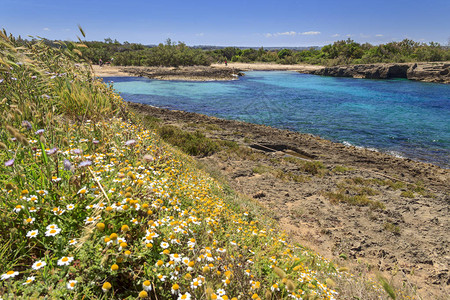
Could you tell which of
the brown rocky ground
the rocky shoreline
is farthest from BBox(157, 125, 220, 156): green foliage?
the rocky shoreline

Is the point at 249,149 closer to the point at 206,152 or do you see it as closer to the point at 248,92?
the point at 206,152

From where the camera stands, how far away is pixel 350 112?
87.7ft

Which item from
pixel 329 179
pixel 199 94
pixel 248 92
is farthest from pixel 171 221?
pixel 248 92

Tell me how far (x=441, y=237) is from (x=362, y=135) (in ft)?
43.1

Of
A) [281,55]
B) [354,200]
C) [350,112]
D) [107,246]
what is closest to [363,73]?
[350,112]

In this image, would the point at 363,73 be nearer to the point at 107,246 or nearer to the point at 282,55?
the point at 282,55

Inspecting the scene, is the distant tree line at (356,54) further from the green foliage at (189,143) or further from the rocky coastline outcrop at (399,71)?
the green foliage at (189,143)

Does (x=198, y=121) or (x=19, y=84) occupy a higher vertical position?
(x=19, y=84)

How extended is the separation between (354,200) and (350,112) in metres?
20.5

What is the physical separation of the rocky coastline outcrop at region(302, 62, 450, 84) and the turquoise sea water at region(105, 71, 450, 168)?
18733mm

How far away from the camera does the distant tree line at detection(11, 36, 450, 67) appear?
226ft

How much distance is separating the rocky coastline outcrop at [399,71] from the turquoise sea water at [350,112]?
61.5 feet

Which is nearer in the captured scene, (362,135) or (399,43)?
(362,135)

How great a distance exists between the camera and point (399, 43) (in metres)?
83.7
